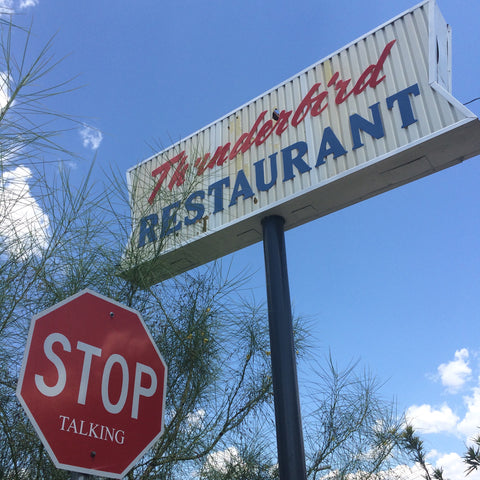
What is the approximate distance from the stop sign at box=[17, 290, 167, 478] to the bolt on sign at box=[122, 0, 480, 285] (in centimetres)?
302

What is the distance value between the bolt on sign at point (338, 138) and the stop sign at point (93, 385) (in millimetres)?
3020

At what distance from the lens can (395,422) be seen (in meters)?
6.29

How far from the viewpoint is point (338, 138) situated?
636cm

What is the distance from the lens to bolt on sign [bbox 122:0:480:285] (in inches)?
227

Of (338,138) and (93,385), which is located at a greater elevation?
(338,138)

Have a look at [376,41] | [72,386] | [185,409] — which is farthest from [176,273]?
[376,41]

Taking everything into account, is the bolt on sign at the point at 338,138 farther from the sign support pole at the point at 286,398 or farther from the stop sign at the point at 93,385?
the stop sign at the point at 93,385

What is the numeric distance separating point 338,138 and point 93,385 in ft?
17.2

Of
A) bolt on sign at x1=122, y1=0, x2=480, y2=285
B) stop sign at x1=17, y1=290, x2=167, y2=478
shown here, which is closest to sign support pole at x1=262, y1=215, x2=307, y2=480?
bolt on sign at x1=122, y1=0, x2=480, y2=285

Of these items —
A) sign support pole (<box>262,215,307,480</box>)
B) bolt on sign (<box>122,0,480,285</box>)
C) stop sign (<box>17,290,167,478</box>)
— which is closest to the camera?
stop sign (<box>17,290,167,478</box>)

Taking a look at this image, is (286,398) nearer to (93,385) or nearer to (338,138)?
(93,385)

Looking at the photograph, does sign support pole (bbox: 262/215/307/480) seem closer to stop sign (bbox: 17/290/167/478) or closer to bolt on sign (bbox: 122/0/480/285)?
bolt on sign (bbox: 122/0/480/285)

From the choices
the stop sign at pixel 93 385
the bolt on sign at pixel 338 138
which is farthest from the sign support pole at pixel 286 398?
the stop sign at pixel 93 385

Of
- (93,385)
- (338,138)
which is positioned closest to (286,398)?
(93,385)
